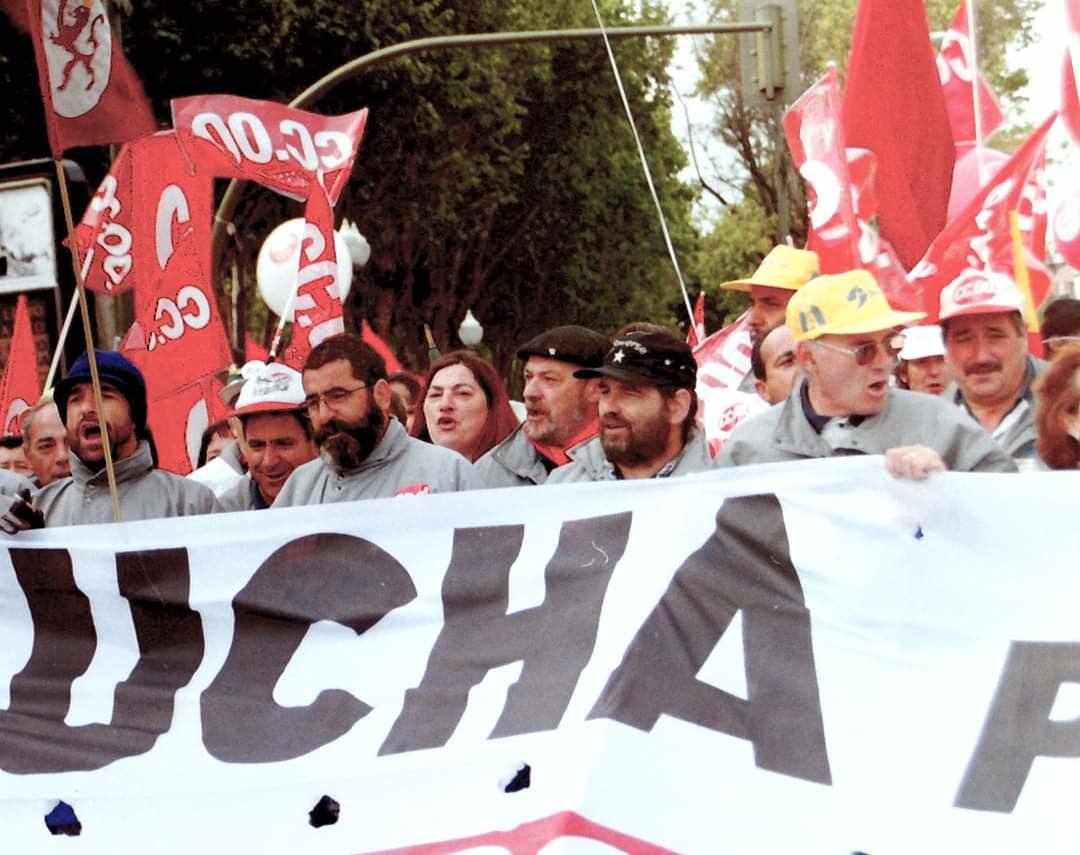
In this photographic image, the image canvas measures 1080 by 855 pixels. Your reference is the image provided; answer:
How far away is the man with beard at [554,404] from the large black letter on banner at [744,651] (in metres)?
1.50

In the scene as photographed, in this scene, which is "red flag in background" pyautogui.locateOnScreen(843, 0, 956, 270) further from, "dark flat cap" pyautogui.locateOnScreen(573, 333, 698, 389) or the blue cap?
the blue cap

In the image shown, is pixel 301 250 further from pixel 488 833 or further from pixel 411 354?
pixel 411 354

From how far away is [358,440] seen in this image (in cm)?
522

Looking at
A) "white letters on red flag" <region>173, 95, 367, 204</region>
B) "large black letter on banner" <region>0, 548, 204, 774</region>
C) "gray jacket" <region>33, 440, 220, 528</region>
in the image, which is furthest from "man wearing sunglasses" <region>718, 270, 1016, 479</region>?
"white letters on red flag" <region>173, 95, 367, 204</region>

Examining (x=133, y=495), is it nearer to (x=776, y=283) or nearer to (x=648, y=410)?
(x=648, y=410)

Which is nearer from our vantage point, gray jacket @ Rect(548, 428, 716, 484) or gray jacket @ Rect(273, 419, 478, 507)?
gray jacket @ Rect(548, 428, 716, 484)

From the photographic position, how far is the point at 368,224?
25.3 meters

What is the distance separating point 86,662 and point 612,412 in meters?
1.42

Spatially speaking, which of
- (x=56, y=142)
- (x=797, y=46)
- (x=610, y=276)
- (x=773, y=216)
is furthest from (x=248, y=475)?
(x=773, y=216)

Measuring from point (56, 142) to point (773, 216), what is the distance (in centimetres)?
2990

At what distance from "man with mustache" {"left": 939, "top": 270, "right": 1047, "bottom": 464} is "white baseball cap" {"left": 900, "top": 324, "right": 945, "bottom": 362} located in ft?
3.03

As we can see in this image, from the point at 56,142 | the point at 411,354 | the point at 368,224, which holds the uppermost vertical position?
the point at 56,142

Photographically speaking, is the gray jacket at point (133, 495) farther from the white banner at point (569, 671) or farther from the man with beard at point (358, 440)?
the white banner at point (569, 671)

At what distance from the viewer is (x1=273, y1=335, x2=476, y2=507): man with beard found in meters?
5.21
